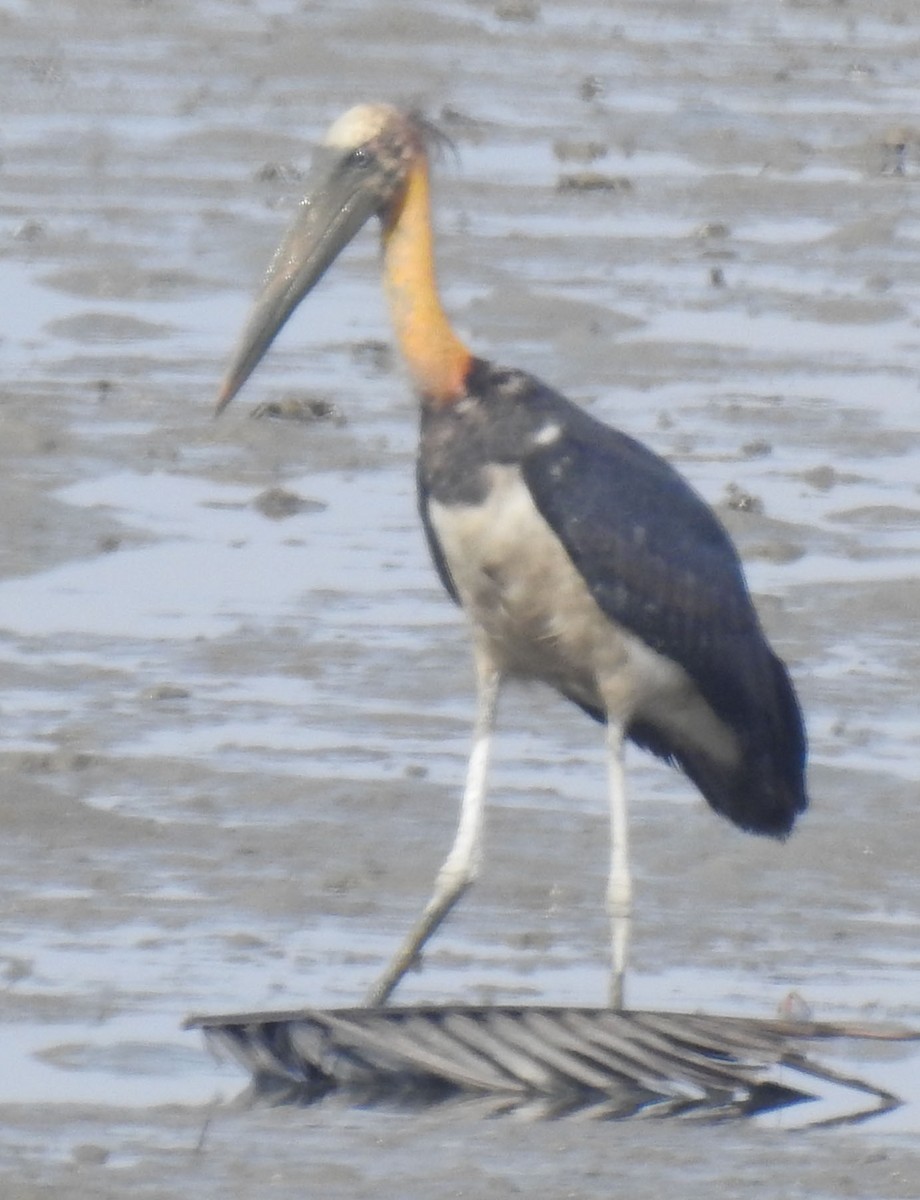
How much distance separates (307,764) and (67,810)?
25.4 inches

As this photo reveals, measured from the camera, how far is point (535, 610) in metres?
6.82

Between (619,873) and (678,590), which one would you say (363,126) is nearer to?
(678,590)

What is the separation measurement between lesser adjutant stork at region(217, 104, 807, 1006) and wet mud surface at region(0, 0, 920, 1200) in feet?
0.98

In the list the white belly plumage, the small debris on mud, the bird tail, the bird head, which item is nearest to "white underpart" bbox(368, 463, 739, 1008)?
the white belly plumage

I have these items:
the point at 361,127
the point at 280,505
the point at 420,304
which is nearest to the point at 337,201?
the point at 361,127

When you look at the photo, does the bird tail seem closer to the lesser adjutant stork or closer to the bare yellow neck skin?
the lesser adjutant stork

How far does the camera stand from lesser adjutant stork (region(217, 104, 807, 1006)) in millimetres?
6785

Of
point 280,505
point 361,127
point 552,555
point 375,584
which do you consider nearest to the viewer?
point 552,555

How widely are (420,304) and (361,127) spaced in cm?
38

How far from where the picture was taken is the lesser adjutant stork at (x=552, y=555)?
6.79m

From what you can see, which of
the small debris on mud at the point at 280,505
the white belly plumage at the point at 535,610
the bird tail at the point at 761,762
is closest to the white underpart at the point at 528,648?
the white belly plumage at the point at 535,610

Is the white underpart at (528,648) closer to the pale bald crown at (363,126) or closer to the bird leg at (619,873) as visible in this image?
the bird leg at (619,873)

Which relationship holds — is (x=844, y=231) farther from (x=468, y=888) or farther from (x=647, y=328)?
(x=468, y=888)

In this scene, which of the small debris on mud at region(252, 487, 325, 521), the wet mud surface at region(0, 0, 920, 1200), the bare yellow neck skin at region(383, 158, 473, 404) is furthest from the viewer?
the small debris on mud at region(252, 487, 325, 521)
